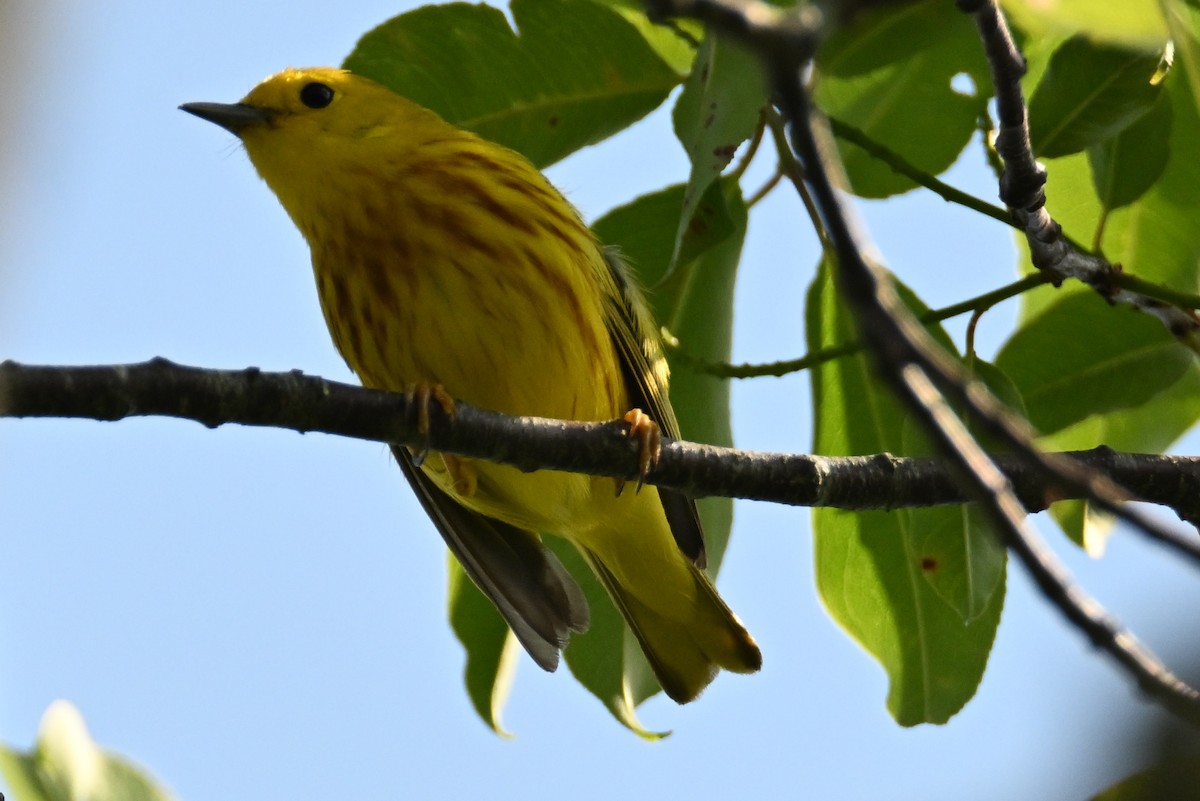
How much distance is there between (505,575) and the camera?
397cm

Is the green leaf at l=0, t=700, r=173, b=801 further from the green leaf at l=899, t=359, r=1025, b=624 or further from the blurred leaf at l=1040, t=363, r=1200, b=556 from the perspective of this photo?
the blurred leaf at l=1040, t=363, r=1200, b=556

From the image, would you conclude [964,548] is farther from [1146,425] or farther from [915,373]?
[915,373]

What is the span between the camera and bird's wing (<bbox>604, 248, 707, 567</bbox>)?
389cm

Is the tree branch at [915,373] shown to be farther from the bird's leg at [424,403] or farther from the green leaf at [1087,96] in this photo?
the green leaf at [1087,96]

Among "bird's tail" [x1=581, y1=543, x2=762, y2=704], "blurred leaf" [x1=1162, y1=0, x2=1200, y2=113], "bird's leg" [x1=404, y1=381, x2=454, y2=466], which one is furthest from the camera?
"bird's tail" [x1=581, y1=543, x2=762, y2=704]

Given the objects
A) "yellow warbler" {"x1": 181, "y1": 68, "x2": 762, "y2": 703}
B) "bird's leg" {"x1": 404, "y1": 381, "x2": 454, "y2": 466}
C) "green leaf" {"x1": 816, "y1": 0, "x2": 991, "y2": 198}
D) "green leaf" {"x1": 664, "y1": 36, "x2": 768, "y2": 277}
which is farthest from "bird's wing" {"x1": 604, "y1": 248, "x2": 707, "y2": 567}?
"green leaf" {"x1": 664, "y1": 36, "x2": 768, "y2": 277}

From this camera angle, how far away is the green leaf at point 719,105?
242cm

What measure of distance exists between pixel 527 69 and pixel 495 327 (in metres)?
0.66

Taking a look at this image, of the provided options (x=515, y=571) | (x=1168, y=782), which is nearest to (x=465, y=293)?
(x=515, y=571)

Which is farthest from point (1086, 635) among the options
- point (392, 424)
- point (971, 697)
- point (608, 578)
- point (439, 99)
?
point (608, 578)

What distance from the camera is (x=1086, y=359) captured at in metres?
3.63

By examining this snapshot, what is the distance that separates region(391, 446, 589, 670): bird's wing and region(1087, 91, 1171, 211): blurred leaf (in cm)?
176

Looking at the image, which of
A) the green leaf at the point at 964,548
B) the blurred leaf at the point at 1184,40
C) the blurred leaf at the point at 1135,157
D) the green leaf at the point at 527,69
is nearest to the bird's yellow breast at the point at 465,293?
the green leaf at the point at 527,69

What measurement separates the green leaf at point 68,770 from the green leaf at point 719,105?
4.68 feet
